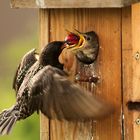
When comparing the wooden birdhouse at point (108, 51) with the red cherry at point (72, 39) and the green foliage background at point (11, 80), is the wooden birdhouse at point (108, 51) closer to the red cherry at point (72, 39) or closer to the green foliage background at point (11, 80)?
the red cherry at point (72, 39)

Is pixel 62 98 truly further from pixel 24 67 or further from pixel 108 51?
pixel 24 67

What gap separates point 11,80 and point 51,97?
2923 millimetres

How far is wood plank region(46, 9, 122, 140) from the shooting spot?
13.5 feet

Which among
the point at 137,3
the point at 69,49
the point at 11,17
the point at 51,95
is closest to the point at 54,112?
the point at 51,95

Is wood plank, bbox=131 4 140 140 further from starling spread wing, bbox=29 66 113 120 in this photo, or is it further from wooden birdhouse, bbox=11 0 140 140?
starling spread wing, bbox=29 66 113 120

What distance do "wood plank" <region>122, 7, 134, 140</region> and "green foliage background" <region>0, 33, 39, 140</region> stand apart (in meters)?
1.88

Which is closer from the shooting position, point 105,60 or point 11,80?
point 105,60

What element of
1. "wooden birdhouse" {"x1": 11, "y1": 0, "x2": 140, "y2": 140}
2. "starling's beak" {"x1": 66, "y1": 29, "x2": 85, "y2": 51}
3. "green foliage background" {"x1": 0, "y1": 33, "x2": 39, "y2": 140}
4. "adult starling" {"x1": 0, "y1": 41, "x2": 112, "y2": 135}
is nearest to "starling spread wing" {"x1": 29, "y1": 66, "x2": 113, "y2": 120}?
"adult starling" {"x1": 0, "y1": 41, "x2": 112, "y2": 135}

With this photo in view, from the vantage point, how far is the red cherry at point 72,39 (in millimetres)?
4133

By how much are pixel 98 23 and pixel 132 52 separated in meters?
0.24

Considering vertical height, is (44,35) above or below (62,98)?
above

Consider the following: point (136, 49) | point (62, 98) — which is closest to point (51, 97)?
point (62, 98)

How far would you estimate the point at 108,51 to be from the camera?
4156 millimetres

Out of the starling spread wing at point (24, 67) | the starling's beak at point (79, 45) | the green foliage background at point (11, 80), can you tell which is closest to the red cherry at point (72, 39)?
the starling's beak at point (79, 45)
